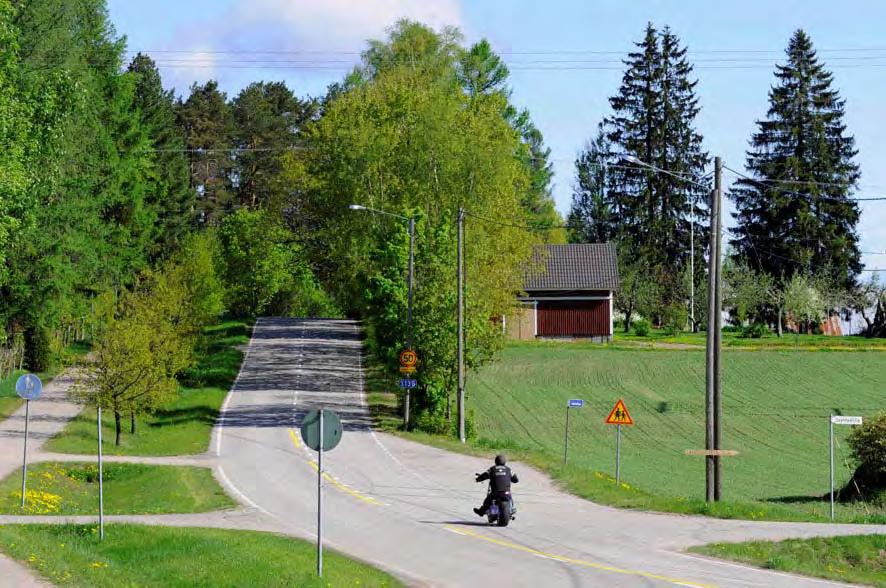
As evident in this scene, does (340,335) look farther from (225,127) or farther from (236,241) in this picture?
(225,127)

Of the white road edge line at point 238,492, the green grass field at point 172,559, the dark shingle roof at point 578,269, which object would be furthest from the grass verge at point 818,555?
the dark shingle roof at point 578,269

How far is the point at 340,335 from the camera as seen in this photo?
2943 inches

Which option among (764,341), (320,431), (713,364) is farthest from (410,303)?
(764,341)

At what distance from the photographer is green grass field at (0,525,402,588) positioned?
17359mm

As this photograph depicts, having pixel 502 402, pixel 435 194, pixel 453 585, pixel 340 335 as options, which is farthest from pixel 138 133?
pixel 453 585

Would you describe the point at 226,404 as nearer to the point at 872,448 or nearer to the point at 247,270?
the point at 872,448

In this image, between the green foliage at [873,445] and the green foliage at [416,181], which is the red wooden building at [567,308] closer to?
the green foliage at [416,181]

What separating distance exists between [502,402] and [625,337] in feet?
109

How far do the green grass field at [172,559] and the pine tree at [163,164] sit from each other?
62.6m

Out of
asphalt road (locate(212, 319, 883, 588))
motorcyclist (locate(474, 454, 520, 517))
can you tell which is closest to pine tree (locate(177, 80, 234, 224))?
asphalt road (locate(212, 319, 883, 588))

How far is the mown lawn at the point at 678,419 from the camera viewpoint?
32.7 metres

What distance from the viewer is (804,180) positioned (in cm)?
9575

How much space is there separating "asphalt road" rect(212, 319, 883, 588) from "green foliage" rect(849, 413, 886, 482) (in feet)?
24.9

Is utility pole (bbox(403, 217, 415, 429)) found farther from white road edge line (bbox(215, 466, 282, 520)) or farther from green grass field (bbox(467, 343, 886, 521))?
white road edge line (bbox(215, 466, 282, 520))
